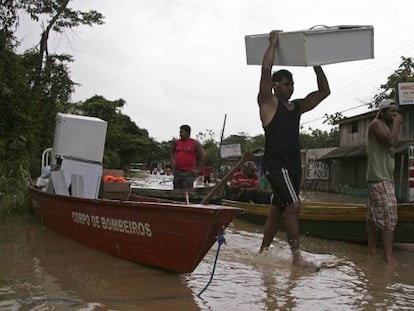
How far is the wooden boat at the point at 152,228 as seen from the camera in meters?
3.89

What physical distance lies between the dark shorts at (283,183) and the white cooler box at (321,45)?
976mm

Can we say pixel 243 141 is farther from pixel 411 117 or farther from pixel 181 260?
pixel 181 260

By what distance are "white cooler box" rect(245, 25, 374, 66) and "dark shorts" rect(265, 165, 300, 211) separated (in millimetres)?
976

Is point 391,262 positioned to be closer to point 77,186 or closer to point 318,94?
point 318,94

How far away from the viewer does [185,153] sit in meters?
8.65

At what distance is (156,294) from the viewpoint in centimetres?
375

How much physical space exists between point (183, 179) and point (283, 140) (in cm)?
468

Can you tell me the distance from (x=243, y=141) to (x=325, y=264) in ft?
203

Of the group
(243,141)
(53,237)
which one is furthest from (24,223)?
(243,141)

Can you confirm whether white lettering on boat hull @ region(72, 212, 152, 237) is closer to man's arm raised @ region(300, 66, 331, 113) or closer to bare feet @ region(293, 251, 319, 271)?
bare feet @ region(293, 251, 319, 271)

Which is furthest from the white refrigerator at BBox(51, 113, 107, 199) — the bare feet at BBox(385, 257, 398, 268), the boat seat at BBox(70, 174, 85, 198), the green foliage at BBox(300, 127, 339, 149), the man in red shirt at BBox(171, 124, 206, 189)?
the green foliage at BBox(300, 127, 339, 149)

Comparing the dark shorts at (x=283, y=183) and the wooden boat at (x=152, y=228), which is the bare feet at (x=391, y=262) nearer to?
the dark shorts at (x=283, y=183)

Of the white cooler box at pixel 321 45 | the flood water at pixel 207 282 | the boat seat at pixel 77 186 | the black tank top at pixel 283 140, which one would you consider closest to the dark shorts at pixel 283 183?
the black tank top at pixel 283 140

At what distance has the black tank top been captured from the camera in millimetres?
4547
